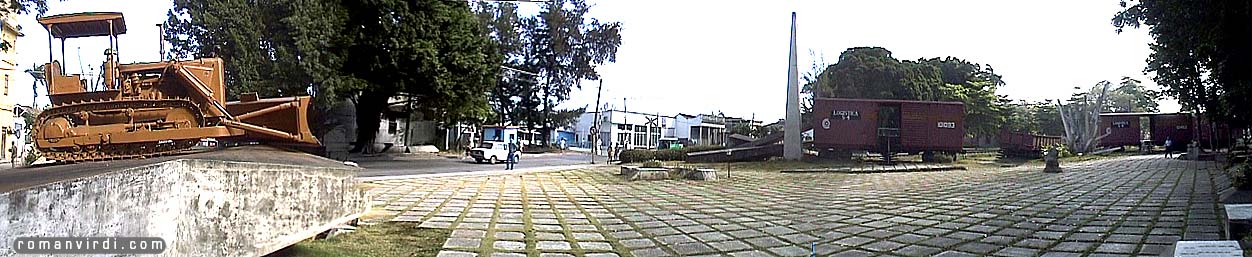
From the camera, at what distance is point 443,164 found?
3.37 metres

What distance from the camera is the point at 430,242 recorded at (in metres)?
2.16

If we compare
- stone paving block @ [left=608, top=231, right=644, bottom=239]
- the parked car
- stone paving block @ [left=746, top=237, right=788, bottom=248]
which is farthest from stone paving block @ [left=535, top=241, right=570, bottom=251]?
the parked car

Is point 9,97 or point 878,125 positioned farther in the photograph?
point 878,125

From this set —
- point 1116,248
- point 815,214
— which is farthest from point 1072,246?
point 815,214

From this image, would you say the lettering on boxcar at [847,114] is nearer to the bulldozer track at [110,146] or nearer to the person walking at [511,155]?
the person walking at [511,155]

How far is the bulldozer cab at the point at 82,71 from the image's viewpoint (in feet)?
6.84

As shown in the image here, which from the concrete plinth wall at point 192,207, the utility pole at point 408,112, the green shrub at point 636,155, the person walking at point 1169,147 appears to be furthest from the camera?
the person walking at point 1169,147

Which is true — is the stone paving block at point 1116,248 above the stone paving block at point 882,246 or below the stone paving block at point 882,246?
below

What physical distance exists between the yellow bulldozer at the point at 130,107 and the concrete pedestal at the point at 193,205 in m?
0.16

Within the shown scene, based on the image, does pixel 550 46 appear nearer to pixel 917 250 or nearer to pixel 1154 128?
pixel 917 250

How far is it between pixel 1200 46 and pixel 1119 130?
25.8 inches

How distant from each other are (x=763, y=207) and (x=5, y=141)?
8.19ft

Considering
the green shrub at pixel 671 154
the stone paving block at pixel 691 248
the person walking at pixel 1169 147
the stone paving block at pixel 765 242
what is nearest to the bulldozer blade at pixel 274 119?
the stone paving block at pixel 691 248

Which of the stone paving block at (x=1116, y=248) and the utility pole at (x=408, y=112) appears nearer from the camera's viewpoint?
the stone paving block at (x=1116, y=248)
